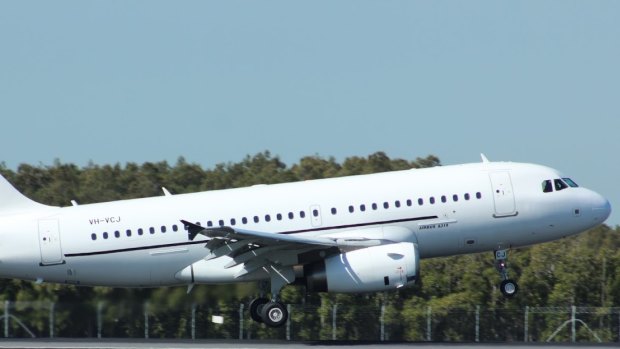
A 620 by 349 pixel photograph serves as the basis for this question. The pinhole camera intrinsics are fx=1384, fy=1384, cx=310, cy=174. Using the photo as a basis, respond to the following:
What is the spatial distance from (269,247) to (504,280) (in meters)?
7.62

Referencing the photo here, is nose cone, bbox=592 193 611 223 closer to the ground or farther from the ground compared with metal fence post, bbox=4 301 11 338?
farther from the ground

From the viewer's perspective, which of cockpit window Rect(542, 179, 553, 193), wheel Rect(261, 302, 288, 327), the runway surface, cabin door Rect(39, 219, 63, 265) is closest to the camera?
the runway surface

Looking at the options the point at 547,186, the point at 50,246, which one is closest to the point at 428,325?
the point at 547,186

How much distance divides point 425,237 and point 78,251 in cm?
1067

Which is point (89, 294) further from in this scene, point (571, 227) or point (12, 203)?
point (571, 227)

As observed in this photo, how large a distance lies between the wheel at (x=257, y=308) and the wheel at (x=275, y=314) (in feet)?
3.03

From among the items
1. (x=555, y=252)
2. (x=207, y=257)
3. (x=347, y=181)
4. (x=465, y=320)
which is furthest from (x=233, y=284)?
(x=555, y=252)

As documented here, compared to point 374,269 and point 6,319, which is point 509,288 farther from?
point 6,319

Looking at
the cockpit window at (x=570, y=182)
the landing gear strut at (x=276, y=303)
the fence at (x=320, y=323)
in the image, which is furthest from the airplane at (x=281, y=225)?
the fence at (x=320, y=323)

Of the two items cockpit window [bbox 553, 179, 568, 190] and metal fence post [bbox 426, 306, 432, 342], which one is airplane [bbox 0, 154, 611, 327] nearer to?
cockpit window [bbox 553, 179, 568, 190]

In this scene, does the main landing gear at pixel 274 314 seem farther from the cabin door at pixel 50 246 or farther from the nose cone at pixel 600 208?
the nose cone at pixel 600 208

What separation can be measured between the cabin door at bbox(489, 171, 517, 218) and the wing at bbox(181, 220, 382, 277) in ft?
13.1

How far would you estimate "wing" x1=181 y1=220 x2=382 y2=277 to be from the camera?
4028cm

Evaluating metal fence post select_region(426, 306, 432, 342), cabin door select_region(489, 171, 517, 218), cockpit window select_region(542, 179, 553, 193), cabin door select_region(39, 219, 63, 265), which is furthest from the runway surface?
cockpit window select_region(542, 179, 553, 193)
